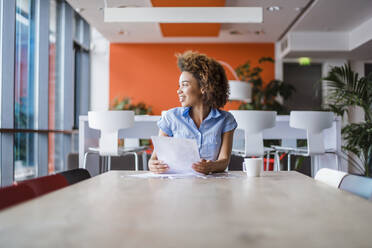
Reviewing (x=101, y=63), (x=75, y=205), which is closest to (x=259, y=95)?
(x=101, y=63)

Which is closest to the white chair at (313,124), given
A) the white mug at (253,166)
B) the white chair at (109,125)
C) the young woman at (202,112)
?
the white chair at (109,125)

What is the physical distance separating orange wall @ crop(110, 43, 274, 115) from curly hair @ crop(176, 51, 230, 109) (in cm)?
595

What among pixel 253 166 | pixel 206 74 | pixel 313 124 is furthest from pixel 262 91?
pixel 253 166

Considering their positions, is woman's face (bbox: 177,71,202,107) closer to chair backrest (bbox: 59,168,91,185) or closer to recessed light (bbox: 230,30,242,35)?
chair backrest (bbox: 59,168,91,185)

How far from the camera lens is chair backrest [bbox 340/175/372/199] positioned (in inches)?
41.9

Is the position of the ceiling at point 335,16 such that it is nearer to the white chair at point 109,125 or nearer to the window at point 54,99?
the white chair at point 109,125

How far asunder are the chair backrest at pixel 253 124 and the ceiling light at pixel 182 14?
82cm

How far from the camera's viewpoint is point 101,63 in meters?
7.88

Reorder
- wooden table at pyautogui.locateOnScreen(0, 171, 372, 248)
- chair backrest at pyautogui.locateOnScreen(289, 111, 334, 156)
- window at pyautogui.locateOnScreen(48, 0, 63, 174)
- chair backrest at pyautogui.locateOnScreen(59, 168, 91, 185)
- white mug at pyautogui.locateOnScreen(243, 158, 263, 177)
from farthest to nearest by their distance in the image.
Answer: window at pyautogui.locateOnScreen(48, 0, 63, 174)
chair backrest at pyautogui.locateOnScreen(289, 111, 334, 156)
white mug at pyautogui.locateOnScreen(243, 158, 263, 177)
chair backrest at pyautogui.locateOnScreen(59, 168, 91, 185)
wooden table at pyautogui.locateOnScreen(0, 171, 372, 248)

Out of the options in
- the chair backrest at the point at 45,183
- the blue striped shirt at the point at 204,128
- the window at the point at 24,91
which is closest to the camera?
the chair backrest at the point at 45,183

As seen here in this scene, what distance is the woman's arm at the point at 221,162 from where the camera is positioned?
1.33 metres

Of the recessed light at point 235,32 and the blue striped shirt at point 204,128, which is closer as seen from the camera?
the blue striped shirt at point 204,128

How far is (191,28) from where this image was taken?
21.0 ft

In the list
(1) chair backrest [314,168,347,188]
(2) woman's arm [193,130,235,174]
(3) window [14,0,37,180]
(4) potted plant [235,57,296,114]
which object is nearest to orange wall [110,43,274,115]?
(4) potted plant [235,57,296,114]
